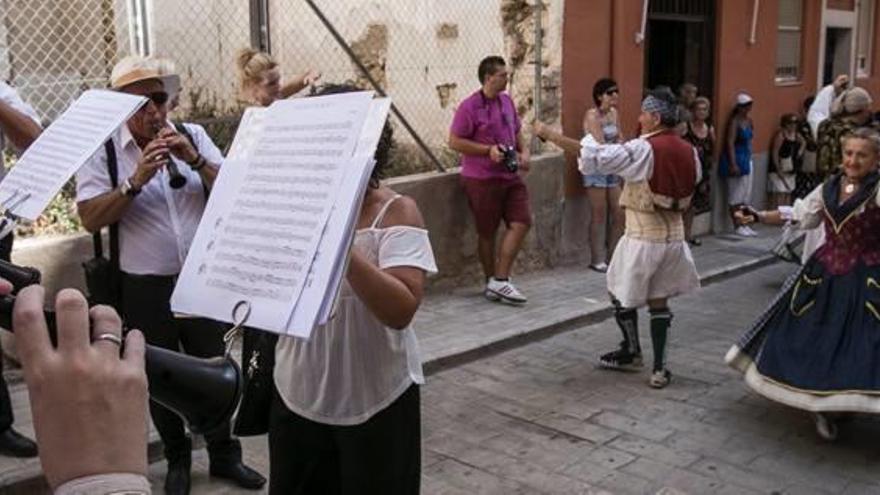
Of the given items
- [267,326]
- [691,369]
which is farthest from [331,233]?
[691,369]

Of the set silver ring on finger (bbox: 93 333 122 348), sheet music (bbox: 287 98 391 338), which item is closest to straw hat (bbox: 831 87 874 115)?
sheet music (bbox: 287 98 391 338)

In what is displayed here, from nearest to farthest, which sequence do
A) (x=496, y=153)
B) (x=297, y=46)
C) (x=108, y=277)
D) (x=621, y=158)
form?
(x=108, y=277)
(x=621, y=158)
(x=496, y=153)
(x=297, y=46)

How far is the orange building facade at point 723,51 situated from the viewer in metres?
8.56

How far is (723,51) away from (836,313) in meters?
6.55

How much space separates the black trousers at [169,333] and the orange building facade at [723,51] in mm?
5165

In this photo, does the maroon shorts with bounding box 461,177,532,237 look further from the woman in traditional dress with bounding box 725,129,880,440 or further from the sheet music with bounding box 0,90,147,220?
the sheet music with bounding box 0,90,147,220

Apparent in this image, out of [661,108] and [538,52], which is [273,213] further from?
[538,52]

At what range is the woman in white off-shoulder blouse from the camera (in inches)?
98.0

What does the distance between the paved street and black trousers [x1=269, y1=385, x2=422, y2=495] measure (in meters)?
1.41

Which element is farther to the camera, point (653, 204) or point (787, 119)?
point (787, 119)

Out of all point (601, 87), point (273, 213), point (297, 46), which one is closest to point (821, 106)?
point (601, 87)

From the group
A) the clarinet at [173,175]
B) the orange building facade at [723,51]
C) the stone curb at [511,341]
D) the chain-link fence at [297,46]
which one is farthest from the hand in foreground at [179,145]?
the orange building facade at [723,51]

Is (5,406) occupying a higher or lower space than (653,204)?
lower

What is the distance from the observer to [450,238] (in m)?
7.37
